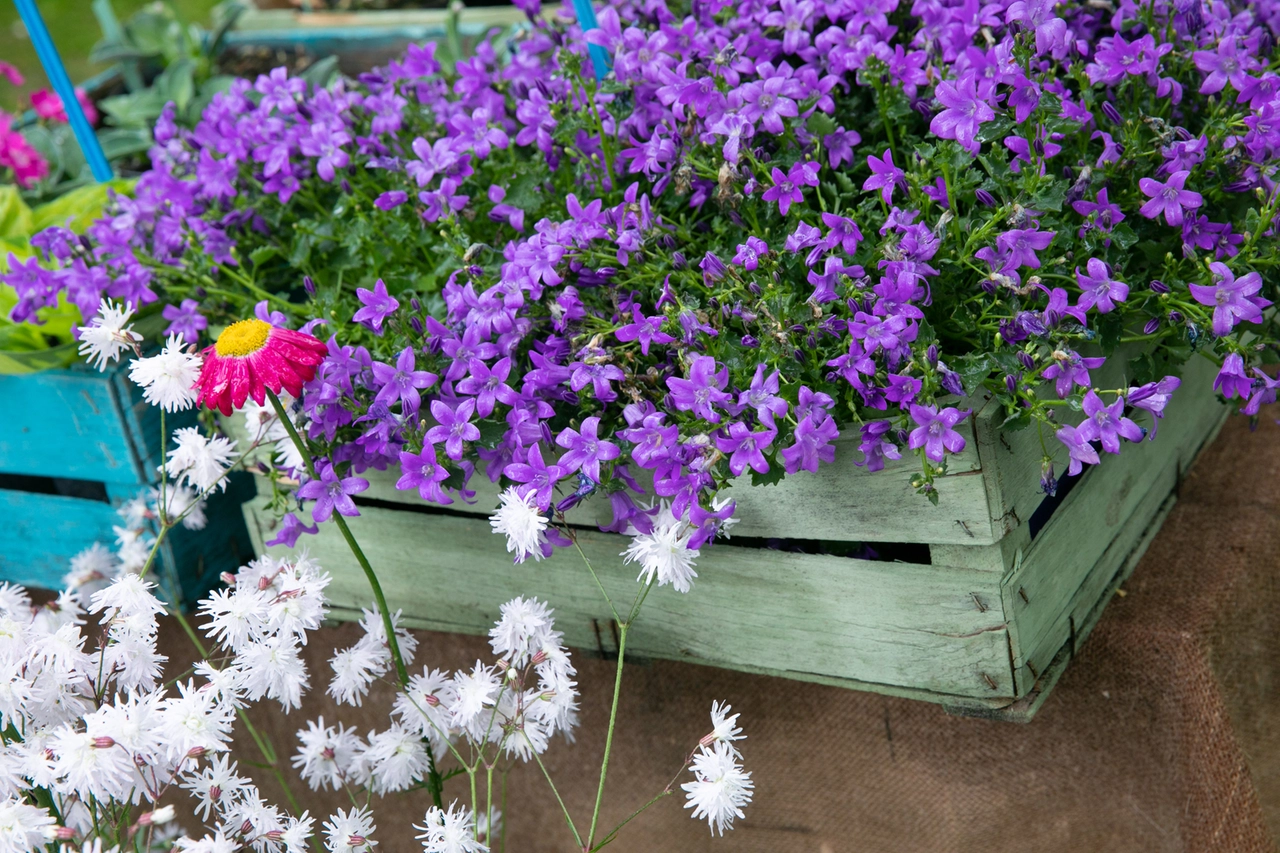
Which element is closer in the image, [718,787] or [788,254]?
[718,787]

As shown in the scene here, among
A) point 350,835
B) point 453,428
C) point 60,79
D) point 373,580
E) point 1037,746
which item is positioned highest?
point 60,79

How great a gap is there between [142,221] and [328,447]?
54 centimetres

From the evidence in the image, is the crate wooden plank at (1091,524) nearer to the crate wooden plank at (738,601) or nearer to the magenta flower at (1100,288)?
the crate wooden plank at (738,601)

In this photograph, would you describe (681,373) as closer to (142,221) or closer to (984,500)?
(984,500)

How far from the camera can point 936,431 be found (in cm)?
97

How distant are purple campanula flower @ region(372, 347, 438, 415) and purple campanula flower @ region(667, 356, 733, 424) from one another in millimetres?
263

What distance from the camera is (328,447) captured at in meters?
1.17

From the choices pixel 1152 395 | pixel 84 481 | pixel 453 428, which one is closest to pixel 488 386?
pixel 453 428

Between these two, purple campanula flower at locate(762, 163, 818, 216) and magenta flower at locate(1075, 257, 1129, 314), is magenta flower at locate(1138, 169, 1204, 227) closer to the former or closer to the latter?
magenta flower at locate(1075, 257, 1129, 314)

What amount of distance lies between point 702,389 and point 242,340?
414 millimetres

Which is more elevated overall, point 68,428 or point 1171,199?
point 1171,199

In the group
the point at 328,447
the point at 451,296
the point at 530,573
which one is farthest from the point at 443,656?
the point at 451,296

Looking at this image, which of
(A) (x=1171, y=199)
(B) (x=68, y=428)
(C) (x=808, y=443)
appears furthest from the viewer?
(B) (x=68, y=428)

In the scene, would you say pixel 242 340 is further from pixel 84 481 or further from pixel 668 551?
pixel 84 481
